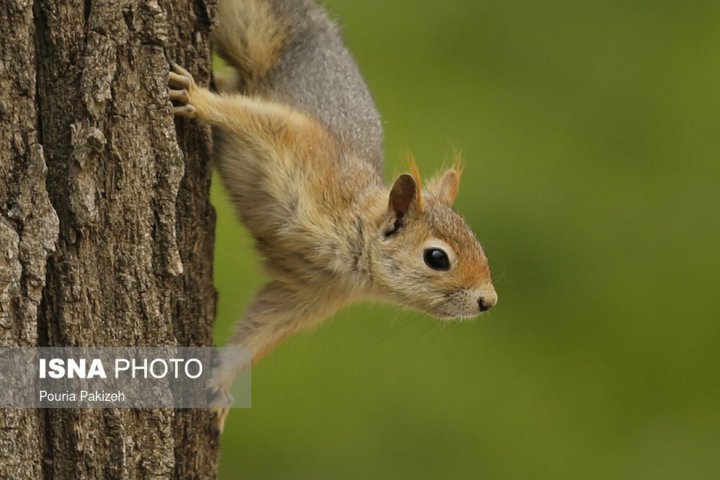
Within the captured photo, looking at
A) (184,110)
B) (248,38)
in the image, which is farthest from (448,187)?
(184,110)

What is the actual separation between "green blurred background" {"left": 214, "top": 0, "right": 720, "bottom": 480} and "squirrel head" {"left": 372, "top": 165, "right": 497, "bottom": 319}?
67.3 inches

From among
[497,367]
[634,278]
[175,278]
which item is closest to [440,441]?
[497,367]

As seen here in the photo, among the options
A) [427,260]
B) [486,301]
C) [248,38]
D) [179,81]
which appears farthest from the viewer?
[248,38]

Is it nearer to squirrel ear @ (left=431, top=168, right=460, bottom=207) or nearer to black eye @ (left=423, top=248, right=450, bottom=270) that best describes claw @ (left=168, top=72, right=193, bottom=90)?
black eye @ (left=423, top=248, right=450, bottom=270)

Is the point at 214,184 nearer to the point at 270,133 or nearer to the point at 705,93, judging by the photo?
the point at 270,133

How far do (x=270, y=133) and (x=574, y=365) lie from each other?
10.7 feet

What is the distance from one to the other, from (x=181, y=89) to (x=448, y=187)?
1.66m

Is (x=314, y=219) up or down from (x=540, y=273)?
down

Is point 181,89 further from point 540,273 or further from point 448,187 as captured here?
point 540,273

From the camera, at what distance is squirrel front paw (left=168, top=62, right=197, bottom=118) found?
4266 millimetres

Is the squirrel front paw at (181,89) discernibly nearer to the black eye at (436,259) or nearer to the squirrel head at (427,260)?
the squirrel head at (427,260)

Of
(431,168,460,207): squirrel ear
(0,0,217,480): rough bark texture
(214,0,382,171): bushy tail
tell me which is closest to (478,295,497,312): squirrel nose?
(431,168,460,207): squirrel ear

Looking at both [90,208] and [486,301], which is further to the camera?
[486,301]

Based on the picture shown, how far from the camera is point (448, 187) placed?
5.57 m
